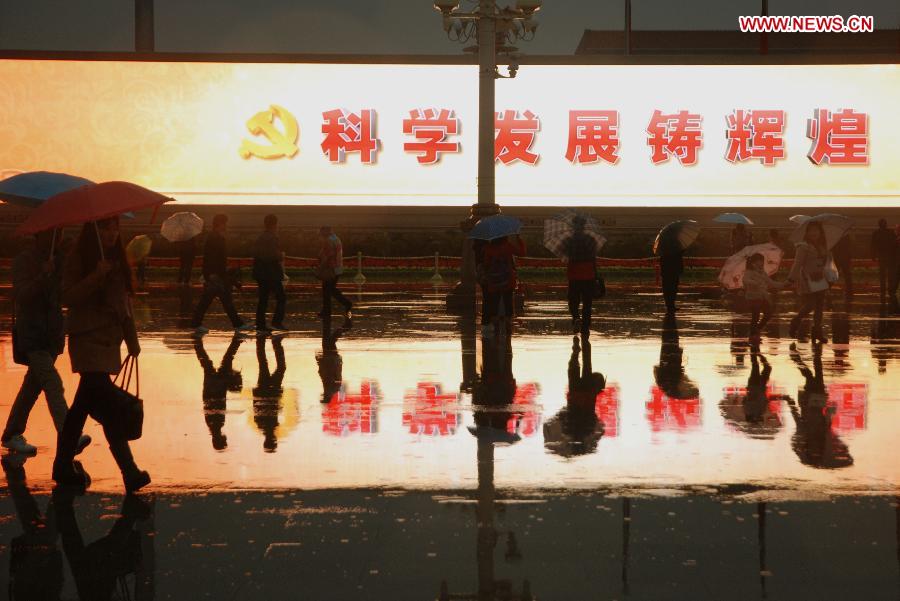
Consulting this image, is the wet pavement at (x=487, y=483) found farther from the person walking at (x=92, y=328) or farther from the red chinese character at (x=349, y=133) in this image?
the red chinese character at (x=349, y=133)

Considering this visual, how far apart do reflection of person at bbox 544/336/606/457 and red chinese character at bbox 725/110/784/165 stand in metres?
33.1

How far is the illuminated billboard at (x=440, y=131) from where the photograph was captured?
46.2 meters

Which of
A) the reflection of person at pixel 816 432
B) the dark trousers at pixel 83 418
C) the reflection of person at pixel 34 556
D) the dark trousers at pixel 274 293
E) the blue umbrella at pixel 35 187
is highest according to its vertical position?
the blue umbrella at pixel 35 187

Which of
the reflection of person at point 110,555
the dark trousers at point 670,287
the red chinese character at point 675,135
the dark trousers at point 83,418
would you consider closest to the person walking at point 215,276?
the dark trousers at point 670,287

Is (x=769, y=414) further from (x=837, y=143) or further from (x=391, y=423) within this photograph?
(x=837, y=143)

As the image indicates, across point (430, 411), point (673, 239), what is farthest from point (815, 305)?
point (430, 411)

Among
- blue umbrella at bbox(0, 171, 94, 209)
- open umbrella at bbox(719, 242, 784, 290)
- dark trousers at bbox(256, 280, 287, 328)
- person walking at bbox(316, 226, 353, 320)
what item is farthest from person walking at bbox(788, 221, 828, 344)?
blue umbrella at bbox(0, 171, 94, 209)

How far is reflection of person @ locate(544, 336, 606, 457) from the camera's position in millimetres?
9773

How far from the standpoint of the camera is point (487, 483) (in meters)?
8.37

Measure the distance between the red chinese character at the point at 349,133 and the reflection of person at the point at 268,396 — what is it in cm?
2945

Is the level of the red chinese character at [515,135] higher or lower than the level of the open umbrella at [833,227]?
higher

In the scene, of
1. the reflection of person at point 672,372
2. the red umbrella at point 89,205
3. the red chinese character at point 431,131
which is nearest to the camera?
the red umbrella at point 89,205

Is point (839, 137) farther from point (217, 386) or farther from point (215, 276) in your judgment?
point (217, 386)

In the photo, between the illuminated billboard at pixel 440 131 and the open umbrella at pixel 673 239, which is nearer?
the open umbrella at pixel 673 239
